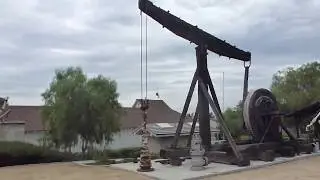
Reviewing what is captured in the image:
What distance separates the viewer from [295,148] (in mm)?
25609

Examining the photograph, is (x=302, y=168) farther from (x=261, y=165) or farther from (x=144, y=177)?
(x=144, y=177)

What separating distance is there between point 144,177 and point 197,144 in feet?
24.6

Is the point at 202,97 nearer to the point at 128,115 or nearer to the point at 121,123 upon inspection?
the point at 121,123

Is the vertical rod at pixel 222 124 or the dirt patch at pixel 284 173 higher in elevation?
the vertical rod at pixel 222 124

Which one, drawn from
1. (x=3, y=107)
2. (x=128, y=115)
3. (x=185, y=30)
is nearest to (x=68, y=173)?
(x=185, y=30)

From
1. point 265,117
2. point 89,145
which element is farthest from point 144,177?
point 89,145

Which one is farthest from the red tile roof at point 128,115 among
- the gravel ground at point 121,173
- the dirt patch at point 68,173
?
the gravel ground at point 121,173

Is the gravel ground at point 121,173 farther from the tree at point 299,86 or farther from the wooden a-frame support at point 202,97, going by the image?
the tree at point 299,86

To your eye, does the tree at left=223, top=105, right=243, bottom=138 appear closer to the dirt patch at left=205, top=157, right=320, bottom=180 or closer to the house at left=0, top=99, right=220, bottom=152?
the house at left=0, top=99, right=220, bottom=152

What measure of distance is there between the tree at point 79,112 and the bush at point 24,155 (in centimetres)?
449

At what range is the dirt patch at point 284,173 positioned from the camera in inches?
693

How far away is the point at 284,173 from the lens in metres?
18.6

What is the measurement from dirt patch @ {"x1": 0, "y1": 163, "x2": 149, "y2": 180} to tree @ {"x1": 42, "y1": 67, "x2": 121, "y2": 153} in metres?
9.50

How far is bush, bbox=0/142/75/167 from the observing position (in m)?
27.0
